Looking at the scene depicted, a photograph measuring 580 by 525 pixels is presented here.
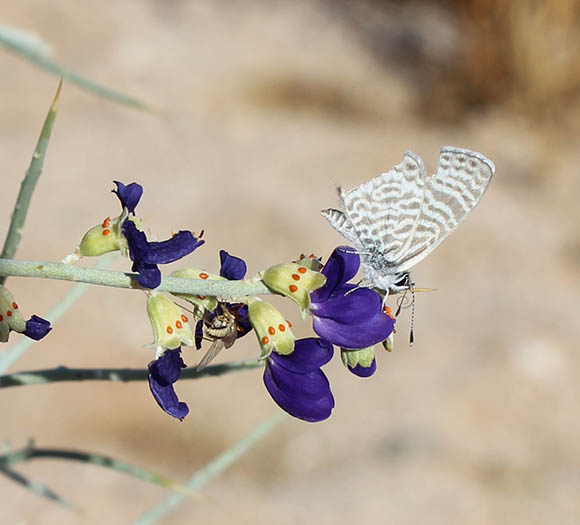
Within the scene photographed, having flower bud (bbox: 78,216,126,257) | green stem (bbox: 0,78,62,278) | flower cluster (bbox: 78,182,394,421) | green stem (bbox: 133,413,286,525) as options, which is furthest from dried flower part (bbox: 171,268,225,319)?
green stem (bbox: 133,413,286,525)

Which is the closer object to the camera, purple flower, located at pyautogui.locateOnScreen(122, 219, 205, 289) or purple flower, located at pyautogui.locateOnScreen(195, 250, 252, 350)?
purple flower, located at pyautogui.locateOnScreen(122, 219, 205, 289)

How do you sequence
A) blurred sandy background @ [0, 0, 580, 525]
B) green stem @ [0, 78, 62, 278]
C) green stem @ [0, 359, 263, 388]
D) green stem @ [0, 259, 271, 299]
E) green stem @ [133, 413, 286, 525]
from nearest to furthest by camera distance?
green stem @ [0, 259, 271, 299] → green stem @ [0, 359, 263, 388] → green stem @ [0, 78, 62, 278] → green stem @ [133, 413, 286, 525] → blurred sandy background @ [0, 0, 580, 525]

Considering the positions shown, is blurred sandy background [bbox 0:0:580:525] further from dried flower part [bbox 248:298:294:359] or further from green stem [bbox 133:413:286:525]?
dried flower part [bbox 248:298:294:359]

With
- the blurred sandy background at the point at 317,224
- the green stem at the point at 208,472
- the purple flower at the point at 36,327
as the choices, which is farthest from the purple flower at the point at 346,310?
the blurred sandy background at the point at 317,224

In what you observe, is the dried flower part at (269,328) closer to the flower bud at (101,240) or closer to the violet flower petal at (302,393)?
the violet flower petal at (302,393)

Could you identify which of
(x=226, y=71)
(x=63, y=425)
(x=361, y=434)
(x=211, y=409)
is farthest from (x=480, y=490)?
(x=226, y=71)

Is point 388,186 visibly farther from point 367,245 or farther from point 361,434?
point 361,434
